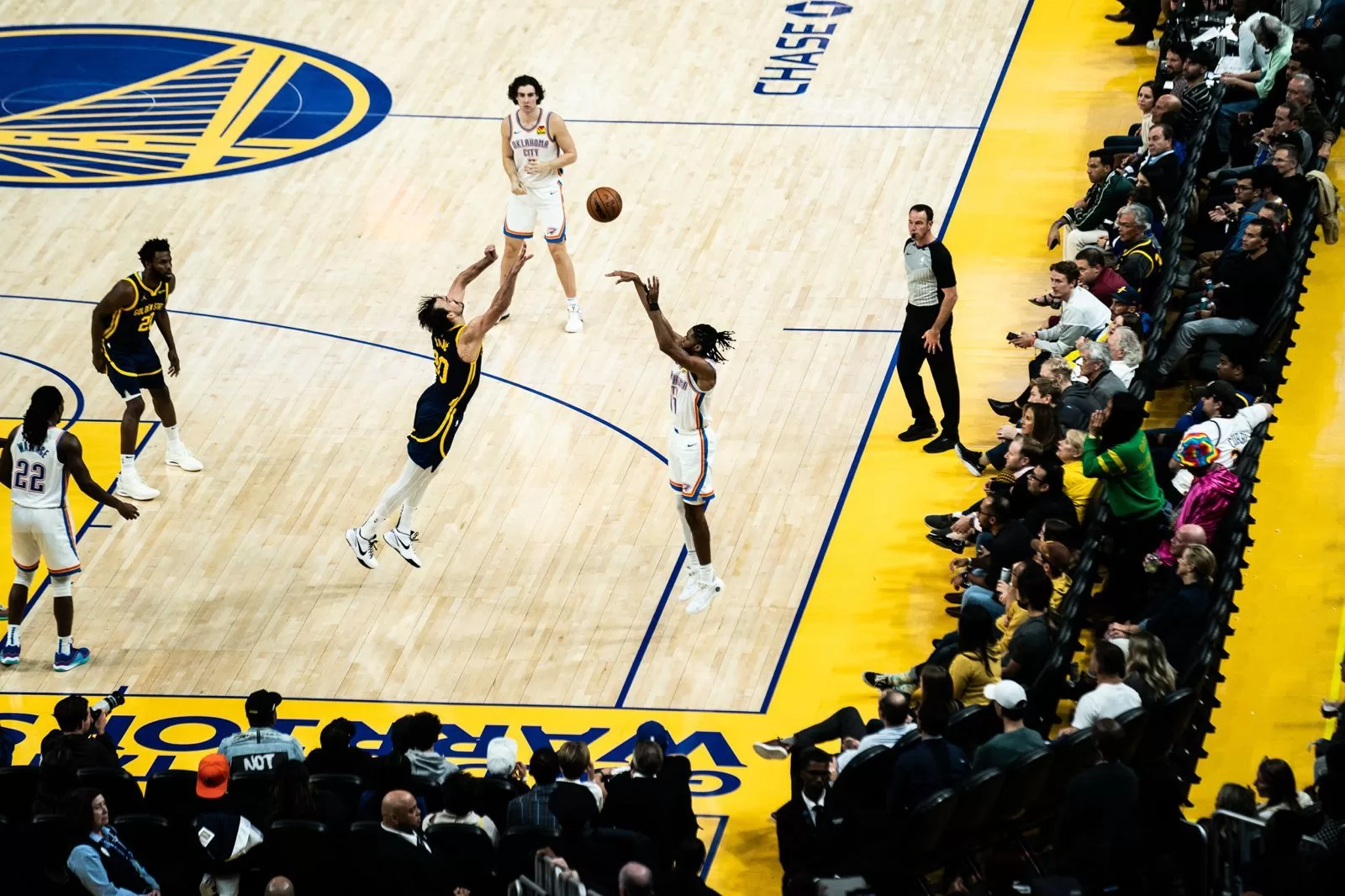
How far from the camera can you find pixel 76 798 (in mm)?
9906

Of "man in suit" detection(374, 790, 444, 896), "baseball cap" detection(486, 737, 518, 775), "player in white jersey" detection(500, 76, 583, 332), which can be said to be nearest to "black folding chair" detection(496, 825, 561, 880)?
"man in suit" detection(374, 790, 444, 896)

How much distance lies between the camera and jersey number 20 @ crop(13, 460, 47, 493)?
13.0 m

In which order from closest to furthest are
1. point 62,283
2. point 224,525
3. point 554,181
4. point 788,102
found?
point 224,525 → point 554,181 → point 62,283 → point 788,102

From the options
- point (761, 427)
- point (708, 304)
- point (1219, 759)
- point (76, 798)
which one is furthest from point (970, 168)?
point (76, 798)

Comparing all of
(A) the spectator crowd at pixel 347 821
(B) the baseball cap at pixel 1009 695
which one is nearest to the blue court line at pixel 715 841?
(A) the spectator crowd at pixel 347 821

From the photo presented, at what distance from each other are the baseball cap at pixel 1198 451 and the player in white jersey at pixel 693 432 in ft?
9.76

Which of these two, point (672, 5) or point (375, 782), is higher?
point (375, 782)

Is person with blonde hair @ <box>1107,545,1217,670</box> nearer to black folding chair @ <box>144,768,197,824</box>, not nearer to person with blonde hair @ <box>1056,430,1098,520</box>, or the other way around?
person with blonde hair @ <box>1056,430,1098,520</box>

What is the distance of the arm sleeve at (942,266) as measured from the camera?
14.8m

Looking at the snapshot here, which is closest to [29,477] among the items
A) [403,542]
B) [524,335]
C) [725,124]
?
[403,542]

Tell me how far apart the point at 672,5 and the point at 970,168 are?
5.10 meters

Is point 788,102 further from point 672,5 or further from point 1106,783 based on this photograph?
point 1106,783

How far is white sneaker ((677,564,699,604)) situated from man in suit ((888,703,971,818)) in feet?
11.5

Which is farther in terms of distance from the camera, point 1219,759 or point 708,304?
point 708,304
